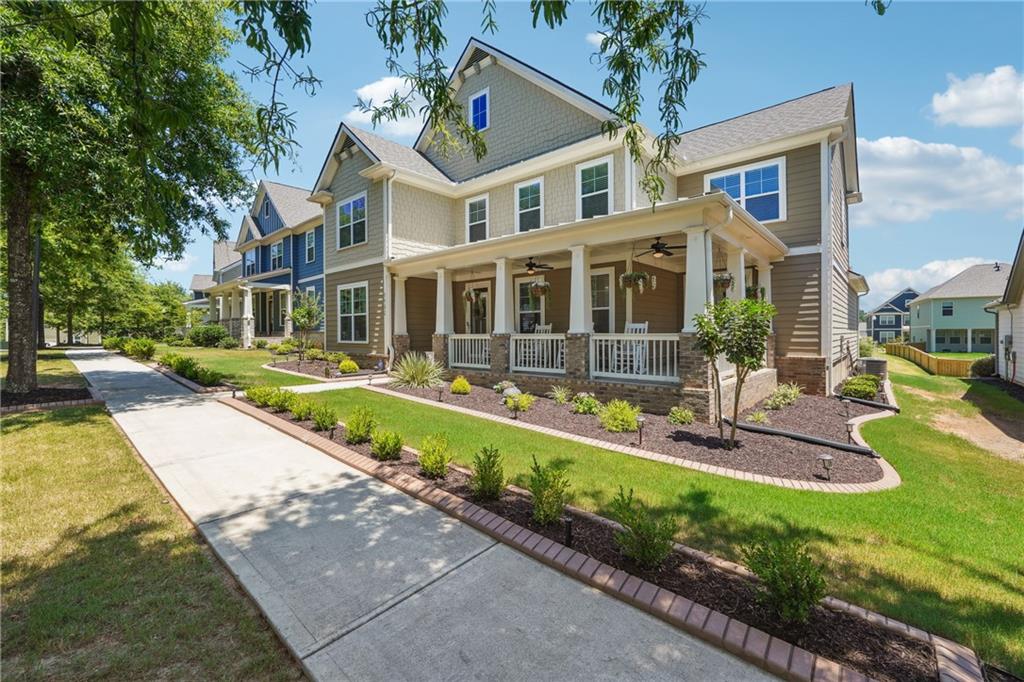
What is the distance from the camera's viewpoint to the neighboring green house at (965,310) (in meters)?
34.8

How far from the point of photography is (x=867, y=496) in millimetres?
5000

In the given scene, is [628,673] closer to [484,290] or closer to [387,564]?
[387,564]

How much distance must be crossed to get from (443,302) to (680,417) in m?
7.42

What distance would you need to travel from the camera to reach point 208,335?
25.1 metres

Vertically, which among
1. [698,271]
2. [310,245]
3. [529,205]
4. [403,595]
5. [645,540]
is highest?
[310,245]

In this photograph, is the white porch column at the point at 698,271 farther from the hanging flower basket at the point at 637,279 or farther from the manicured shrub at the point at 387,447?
the manicured shrub at the point at 387,447

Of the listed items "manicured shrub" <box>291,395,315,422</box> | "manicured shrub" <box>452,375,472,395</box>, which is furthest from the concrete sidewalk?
"manicured shrub" <box>452,375,472,395</box>

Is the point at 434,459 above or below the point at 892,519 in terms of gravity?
above

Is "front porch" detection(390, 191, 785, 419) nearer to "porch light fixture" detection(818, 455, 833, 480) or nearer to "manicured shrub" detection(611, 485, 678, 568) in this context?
"porch light fixture" detection(818, 455, 833, 480)

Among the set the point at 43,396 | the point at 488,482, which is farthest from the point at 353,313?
the point at 488,482

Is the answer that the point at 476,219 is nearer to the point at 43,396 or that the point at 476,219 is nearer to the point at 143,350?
the point at 43,396

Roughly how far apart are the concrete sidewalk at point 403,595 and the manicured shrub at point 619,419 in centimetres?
404

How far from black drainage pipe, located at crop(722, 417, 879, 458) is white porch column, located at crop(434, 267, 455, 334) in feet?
25.3

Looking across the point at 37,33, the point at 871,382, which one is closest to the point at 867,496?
the point at 871,382
